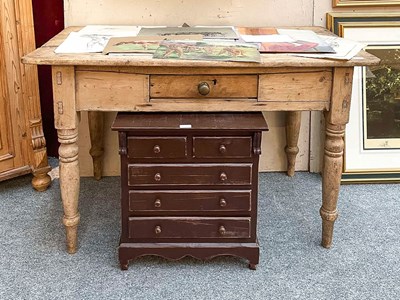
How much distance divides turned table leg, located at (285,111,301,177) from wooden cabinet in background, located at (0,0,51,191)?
3.60ft

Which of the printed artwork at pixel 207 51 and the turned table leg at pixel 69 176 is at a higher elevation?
the printed artwork at pixel 207 51

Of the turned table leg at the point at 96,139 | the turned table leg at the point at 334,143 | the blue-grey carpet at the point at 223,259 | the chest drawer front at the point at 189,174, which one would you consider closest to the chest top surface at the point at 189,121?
the chest drawer front at the point at 189,174

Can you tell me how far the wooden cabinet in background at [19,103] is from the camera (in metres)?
2.43

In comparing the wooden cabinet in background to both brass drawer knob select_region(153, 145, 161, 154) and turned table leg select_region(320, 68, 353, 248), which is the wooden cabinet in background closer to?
brass drawer knob select_region(153, 145, 161, 154)

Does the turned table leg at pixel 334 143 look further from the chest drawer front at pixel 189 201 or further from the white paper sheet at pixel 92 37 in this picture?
the white paper sheet at pixel 92 37

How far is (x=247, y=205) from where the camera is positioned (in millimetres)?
1975

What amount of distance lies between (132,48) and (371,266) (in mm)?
1111

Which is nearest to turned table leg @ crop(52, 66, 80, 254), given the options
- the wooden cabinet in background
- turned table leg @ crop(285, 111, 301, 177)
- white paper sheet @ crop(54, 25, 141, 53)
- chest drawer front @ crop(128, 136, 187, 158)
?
white paper sheet @ crop(54, 25, 141, 53)

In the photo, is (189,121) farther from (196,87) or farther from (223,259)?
(223,259)

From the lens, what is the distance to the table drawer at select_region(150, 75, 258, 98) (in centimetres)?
191

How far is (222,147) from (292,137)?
2.81 feet

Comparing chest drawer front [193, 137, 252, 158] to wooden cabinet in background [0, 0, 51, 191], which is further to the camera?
wooden cabinet in background [0, 0, 51, 191]

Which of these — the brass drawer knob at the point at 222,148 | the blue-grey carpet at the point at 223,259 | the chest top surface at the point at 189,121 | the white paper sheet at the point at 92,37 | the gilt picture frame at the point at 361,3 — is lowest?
the blue-grey carpet at the point at 223,259

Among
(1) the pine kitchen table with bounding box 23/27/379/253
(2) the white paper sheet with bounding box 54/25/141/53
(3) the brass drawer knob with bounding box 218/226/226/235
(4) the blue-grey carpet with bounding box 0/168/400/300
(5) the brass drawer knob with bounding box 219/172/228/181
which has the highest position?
(2) the white paper sheet with bounding box 54/25/141/53
